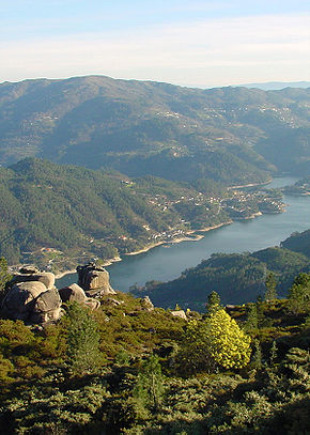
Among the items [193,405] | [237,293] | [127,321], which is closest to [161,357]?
[127,321]

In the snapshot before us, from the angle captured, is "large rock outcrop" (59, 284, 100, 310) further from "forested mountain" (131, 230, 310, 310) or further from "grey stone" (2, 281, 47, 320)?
"forested mountain" (131, 230, 310, 310)

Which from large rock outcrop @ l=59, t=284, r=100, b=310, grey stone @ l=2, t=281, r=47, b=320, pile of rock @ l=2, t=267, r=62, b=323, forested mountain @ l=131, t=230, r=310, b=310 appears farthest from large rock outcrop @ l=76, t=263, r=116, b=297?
forested mountain @ l=131, t=230, r=310, b=310

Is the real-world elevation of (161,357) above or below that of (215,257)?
above

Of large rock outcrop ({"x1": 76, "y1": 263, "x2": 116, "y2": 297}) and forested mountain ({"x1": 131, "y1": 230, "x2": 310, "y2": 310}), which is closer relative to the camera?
large rock outcrop ({"x1": 76, "y1": 263, "x2": 116, "y2": 297})

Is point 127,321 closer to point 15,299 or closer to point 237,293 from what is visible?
point 15,299

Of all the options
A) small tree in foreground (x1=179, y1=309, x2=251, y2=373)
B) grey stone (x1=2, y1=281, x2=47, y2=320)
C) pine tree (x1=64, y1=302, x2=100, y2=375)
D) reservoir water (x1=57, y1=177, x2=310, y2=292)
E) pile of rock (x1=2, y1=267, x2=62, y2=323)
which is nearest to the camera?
pine tree (x1=64, y1=302, x2=100, y2=375)

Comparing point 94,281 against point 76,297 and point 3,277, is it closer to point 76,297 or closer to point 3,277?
point 76,297

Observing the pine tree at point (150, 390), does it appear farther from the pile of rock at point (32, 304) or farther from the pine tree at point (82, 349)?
the pile of rock at point (32, 304)
